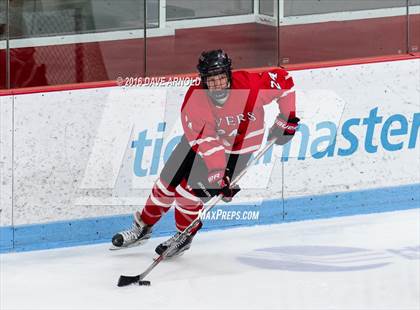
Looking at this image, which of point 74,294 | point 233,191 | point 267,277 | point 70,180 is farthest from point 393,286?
point 70,180

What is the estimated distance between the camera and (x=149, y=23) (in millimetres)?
5496

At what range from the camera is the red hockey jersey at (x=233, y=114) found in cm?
469

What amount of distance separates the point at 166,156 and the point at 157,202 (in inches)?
16.7

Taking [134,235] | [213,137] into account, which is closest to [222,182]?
[213,137]

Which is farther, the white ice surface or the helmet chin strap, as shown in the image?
the helmet chin strap

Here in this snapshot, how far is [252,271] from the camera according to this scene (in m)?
4.75

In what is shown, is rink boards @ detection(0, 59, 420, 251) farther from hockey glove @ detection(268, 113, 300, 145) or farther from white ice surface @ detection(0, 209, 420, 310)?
hockey glove @ detection(268, 113, 300, 145)

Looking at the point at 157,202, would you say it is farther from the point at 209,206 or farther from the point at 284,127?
the point at 284,127

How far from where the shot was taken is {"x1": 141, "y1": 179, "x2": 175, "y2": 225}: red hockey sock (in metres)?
4.96

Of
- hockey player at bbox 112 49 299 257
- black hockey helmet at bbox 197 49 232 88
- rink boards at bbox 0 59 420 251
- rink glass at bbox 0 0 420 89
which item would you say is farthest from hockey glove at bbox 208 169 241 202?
rink glass at bbox 0 0 420 89

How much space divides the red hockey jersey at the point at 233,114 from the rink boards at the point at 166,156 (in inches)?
23.8

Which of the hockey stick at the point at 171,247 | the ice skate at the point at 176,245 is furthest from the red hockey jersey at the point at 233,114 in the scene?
the ice skate at the point at 176,245

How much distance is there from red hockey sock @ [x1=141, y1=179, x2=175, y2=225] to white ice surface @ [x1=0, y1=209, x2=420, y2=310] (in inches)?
7.1

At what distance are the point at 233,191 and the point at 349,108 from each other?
1098 millimetres
